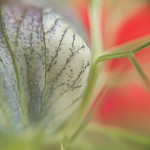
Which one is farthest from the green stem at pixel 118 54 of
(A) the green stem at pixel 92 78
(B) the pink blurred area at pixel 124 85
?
(B) the pink blurred area at pixel 124 85

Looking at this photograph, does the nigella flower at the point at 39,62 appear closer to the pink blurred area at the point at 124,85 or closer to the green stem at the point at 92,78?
the green stem at the point at 92,78

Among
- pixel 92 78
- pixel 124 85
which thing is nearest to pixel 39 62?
pixel 92 78

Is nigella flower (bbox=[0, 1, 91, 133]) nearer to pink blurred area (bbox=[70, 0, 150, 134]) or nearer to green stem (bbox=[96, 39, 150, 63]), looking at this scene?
green stem (bbox=[96, 39, 150, 63])

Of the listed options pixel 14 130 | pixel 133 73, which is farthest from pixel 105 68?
pixel 14 130

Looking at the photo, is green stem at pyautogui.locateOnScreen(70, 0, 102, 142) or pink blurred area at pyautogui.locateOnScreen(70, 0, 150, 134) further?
pink blurred area at pyautogui.locateOnScreen(70, 0, 150, 134)

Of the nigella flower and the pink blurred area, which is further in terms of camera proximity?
the pink blurred area

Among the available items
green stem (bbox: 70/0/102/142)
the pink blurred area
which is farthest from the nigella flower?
the pink blurred area

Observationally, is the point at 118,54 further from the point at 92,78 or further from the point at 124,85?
the point at 124,85
